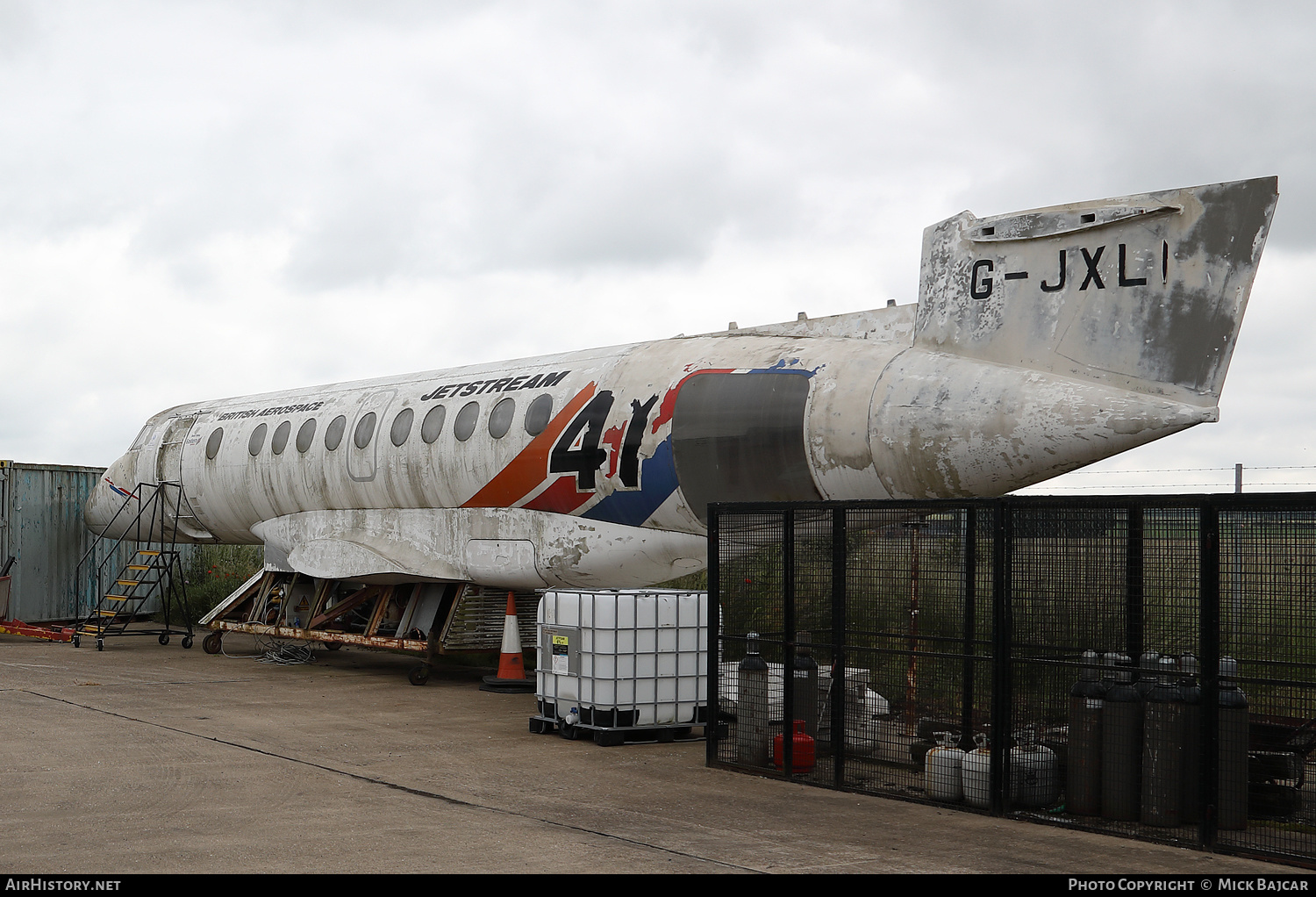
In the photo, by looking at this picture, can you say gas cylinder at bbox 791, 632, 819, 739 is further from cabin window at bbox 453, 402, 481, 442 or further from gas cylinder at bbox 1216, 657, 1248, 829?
cabin window at bbox 453, 402, 481, 442

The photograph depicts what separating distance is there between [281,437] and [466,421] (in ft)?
15.5

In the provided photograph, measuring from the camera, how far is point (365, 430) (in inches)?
726

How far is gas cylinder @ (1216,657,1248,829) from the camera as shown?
25.8 ft

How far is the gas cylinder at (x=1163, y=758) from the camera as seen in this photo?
820cm

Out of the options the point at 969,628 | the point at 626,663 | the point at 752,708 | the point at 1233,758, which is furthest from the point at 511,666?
the point at 1233,758

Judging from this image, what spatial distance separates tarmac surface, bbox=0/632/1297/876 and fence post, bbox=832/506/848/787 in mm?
290

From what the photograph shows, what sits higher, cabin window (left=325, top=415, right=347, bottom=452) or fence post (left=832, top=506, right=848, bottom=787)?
cabin window (left=325, top=415, right=347, bottom=452)

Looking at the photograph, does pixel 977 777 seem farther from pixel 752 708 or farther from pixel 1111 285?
pixel 1111 285

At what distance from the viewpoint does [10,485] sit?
25453mm

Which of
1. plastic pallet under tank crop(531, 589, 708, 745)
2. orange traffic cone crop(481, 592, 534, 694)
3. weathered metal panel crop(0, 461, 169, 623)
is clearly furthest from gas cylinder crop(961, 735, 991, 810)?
weathered metal panel crop(0, 461, 169, 623)

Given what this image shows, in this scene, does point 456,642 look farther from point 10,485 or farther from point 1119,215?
point 10,485

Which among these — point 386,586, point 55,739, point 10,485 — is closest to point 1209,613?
point 55,739
